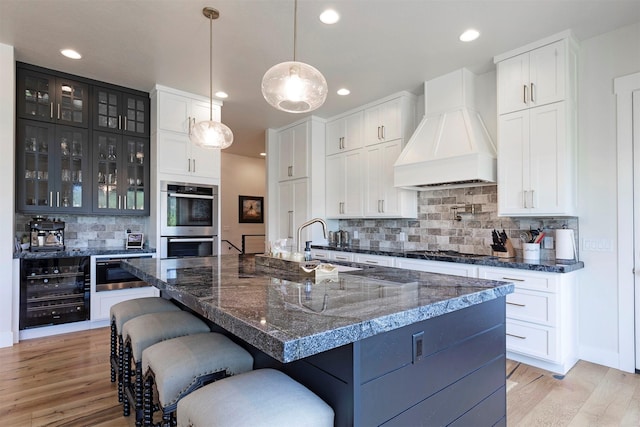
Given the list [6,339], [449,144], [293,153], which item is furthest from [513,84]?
[6,339]

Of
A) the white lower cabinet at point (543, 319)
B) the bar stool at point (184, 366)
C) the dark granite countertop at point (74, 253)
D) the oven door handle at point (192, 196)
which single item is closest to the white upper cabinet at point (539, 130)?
the white lower cabinet at point (543, 319)

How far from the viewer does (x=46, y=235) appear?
3.83 metres

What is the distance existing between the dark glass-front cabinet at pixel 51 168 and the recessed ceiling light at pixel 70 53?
0.81m

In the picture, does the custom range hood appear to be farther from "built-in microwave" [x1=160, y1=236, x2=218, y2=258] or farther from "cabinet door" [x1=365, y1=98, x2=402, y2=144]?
"built-in microwave" [x1=160, y1=236, x2=218, y2=258]

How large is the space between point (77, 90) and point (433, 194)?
14.3 feet

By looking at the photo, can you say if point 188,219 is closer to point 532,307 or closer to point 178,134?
point 178,134

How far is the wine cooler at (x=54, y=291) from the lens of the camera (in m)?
3.50

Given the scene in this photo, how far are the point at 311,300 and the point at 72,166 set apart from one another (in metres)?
3.89

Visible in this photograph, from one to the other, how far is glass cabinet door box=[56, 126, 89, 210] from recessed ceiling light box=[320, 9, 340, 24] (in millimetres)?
3055

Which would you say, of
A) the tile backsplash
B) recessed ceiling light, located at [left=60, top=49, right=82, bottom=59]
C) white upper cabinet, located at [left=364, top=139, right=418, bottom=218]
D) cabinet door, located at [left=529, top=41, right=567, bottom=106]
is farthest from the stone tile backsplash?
recessed ceiling light, located at [left=60, top=49, right=82, bottom=59]

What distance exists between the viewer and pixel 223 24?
113 inches

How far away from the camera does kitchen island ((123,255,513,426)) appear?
3.32 feet

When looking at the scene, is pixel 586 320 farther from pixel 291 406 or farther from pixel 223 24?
pixel 223 24

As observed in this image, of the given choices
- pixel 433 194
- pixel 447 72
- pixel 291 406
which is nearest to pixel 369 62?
pixel 447 72
